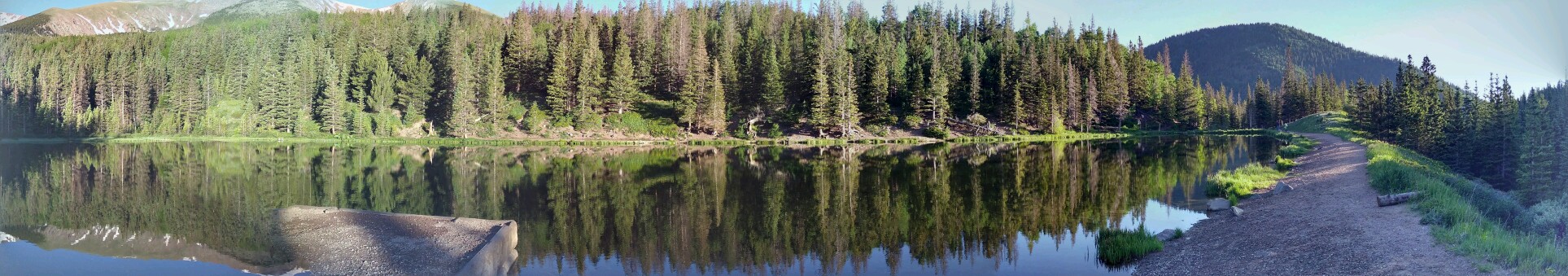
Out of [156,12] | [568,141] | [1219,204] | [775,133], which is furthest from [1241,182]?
[156,12]

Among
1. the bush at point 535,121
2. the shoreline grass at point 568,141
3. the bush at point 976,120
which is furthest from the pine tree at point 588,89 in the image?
the bush at point 976,120

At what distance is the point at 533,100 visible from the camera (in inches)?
2665

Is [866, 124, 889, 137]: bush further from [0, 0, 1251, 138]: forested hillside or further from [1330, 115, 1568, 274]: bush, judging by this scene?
[1330, 115, 1568, 274]: bush

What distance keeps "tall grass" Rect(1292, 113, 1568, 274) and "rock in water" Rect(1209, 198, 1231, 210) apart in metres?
3.23

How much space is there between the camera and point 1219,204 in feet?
59.0

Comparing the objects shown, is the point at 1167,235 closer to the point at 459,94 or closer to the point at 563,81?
the point at 563,81

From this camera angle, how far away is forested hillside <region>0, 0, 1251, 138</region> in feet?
198

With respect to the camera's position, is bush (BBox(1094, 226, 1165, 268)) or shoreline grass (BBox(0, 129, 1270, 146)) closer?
bush (BBox(1094, 226, 1165, 268))

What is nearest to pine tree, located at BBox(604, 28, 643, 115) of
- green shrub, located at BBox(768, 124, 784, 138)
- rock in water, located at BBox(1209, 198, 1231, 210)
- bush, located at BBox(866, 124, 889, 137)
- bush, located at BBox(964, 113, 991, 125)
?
green shrub, located at BBox(768, 124, 784, 138)

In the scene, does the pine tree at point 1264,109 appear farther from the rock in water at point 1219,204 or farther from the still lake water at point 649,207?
the rock in water at point 1219,204

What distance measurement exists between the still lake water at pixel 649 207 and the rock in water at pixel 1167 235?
1224 mm

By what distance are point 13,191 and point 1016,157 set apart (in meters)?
38.8

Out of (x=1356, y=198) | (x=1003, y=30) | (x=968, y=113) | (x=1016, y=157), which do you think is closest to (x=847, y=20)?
(x=1003, y=30)

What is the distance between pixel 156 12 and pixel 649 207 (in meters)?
170
